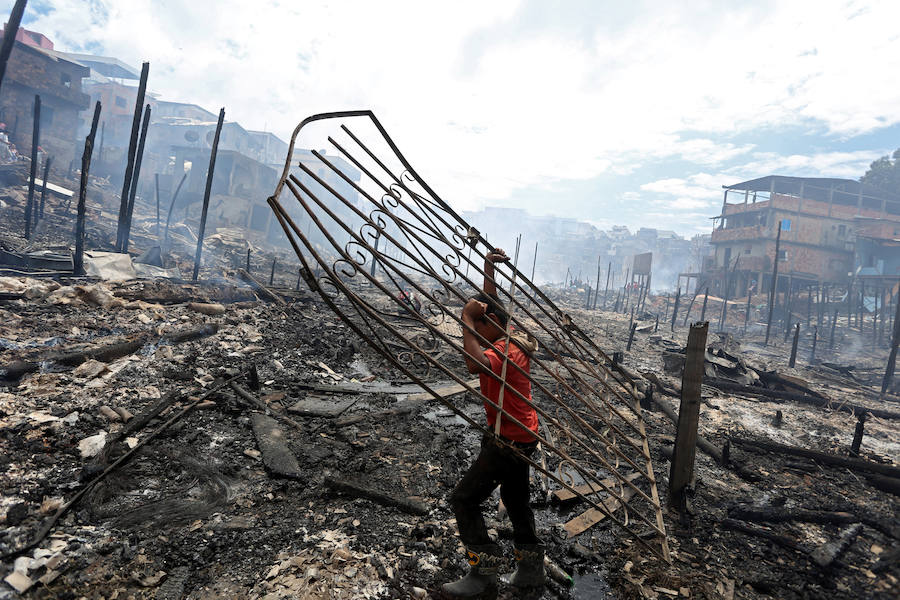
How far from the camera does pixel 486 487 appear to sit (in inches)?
111

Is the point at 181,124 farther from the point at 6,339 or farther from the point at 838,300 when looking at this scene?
the point at 838,300

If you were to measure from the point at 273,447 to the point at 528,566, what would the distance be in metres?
3.11

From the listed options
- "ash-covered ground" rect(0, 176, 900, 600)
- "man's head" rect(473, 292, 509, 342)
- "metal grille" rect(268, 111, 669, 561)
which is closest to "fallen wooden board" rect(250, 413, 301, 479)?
"ash-covered ground" rect(0, 176, 900, 600)

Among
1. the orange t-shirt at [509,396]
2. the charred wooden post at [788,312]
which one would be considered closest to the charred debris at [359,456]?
the orange t-shirt at [509,396]

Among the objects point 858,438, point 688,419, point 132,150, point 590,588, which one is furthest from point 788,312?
point 132,150

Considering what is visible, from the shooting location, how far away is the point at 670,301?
35.7 meters

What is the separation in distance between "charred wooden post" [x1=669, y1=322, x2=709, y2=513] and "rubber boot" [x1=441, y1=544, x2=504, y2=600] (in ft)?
8.15

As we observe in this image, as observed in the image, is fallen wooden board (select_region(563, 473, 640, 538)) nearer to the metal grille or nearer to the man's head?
the metal grille

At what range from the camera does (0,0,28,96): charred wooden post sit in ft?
31.2

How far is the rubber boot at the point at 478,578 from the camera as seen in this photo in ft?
9.17

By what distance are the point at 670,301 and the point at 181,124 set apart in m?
64.9

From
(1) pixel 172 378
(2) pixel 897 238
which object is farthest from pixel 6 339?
(2) pixel 897 238

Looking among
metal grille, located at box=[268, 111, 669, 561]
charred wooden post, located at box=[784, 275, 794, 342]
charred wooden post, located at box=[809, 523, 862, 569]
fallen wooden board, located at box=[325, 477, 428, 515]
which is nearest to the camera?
metal grille, located at box=[268, 111, 669, 561]

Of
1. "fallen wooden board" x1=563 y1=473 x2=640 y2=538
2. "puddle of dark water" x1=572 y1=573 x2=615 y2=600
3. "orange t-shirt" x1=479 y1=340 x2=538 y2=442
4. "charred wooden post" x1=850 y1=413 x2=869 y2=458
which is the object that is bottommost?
"puddle of dark water" x1=572 y1=573 x2=615 y2=600
